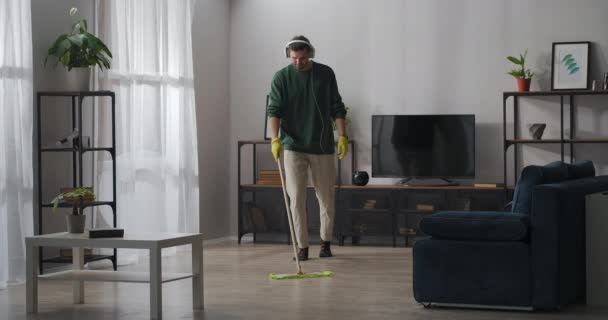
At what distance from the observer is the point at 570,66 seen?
738cm

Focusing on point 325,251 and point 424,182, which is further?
point 424,182

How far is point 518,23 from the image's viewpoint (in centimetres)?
766

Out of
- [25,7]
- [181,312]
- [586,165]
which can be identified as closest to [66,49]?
[25,7]

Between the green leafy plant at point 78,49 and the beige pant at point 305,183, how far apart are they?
1.52m

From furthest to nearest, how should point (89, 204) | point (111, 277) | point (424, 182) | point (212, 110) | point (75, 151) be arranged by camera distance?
point (212, 110) → point (424, 182) → point (75, 151) → point (89, 204) → point (111, 277)

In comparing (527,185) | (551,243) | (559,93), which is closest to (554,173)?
(527,185)

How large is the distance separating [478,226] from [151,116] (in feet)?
11.3

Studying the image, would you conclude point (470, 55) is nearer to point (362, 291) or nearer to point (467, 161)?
point (467, 161)

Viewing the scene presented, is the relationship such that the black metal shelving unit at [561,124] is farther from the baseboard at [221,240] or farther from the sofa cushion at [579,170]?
the baseboard at [221,240]

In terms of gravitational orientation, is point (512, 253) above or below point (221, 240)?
above

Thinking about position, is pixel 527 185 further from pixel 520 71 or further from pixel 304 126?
pixel 520 71

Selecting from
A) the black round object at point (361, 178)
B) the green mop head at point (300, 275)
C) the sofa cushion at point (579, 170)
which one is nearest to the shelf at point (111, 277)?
the green mop head at point (300, 275)

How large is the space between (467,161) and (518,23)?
1275 millimetres

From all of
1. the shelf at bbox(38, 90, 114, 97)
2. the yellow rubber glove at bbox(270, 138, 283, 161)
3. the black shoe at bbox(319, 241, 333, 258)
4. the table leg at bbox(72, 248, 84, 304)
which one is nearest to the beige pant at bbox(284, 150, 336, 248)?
the black shoe at bbox(319, 241, 333, 258)
